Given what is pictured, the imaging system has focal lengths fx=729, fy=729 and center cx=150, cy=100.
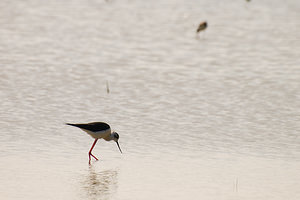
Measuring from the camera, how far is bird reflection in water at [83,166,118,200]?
9.03 meters

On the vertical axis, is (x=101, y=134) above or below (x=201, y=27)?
below

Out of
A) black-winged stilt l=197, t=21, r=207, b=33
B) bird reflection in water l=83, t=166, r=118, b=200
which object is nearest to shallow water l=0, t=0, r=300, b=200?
bird reflection in water l=83, t=166, r=118, b=200

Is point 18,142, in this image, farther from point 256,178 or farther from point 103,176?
point 256,178

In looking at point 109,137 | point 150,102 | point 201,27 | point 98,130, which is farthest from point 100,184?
point 201,27

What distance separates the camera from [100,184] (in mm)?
9539

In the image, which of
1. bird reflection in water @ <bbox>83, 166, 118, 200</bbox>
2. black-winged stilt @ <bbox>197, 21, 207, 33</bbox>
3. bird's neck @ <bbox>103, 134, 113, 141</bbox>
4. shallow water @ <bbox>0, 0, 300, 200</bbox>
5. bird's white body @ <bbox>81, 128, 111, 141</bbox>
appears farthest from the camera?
black-winged stilt @ <bbox>197, 21, 207, 33</bbox>

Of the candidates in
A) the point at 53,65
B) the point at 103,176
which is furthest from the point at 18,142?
the point at 53,65

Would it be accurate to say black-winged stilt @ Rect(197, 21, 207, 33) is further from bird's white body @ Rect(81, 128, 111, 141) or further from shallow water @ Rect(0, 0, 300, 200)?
bird's white body @ Rect(81, 128, 111, 141)

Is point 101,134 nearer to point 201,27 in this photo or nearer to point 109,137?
point 109,137

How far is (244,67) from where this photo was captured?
1814cm

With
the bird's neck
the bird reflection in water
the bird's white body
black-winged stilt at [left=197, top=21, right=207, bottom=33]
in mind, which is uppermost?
black-winged stilt at [left=197, top=21, right=207, bottom=33]

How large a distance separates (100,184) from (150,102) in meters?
5.14

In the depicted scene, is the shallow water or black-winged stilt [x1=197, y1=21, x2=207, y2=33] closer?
the shallow water

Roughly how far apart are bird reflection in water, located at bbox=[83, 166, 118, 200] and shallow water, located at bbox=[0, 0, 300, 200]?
0.6 inches
